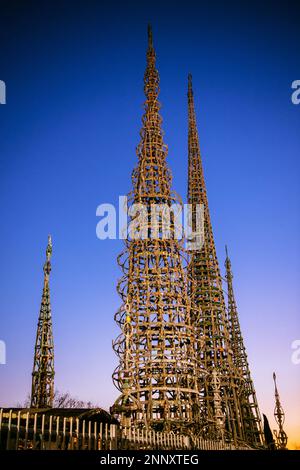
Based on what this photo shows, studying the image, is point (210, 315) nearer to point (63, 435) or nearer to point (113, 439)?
point (113, 439)

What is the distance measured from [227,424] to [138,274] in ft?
83.6

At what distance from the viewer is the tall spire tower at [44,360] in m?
52.2

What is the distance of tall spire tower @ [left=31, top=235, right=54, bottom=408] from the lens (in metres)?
52.2

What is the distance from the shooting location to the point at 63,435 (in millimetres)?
14164

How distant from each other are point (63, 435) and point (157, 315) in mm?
35298

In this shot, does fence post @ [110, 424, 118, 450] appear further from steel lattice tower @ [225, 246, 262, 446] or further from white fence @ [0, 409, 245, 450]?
steel lattice tower @ [225, 246, 262, 446]

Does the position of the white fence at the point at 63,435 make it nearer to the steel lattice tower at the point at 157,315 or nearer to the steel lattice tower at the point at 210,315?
the steel lattice tower at the point at 157,315

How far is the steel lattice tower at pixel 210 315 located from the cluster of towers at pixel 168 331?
15 cm

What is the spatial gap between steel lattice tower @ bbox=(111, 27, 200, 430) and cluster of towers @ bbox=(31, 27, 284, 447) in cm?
10

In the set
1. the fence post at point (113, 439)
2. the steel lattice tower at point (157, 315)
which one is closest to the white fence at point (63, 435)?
the fence post at point (113, 439)

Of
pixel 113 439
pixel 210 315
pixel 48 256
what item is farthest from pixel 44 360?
pixel 113 439

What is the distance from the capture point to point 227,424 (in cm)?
6156

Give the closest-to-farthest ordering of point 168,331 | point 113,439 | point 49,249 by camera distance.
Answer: point 113,439, point 168,331, point 49,249
